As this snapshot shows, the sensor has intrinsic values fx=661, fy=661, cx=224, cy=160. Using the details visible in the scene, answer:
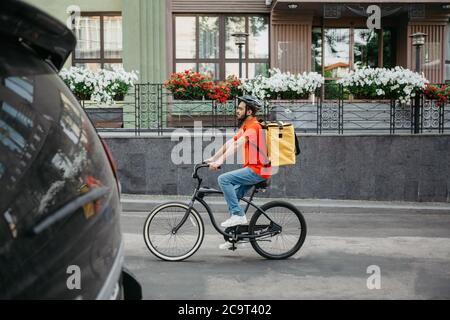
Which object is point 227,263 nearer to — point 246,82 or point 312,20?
point 246,82

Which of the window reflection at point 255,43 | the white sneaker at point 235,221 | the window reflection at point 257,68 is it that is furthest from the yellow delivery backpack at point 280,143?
the window reflection at point 255,43

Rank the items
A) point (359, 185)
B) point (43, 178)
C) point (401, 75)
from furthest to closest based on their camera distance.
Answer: point (401, 75)
point (359, 185)
point (43, 178)

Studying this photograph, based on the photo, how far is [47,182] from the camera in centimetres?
183

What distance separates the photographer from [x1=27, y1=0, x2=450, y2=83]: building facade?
21719mm

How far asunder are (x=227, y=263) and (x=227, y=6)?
15.6 m

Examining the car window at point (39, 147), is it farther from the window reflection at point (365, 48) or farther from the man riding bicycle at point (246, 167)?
the window reflection at point (365, 48)

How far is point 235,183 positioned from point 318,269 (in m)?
1.42

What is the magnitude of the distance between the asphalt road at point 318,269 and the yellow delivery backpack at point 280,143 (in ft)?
4.04

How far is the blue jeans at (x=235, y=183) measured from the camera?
7.93m

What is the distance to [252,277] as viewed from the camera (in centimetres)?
708

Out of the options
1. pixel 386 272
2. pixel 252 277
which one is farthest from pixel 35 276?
pixel 386 272

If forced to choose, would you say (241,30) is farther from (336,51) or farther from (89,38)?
(89,38)

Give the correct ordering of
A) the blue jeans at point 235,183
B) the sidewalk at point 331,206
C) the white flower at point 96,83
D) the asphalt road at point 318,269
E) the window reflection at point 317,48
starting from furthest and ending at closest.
Result: the window reflection at point 317,48, the white flower at point 96,83, the sidewalk at point 331,206, the blue jeans at point 235,183, the asphalt road at point 318,269

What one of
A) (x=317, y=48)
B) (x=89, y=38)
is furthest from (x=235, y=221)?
(x=89, y=38)
